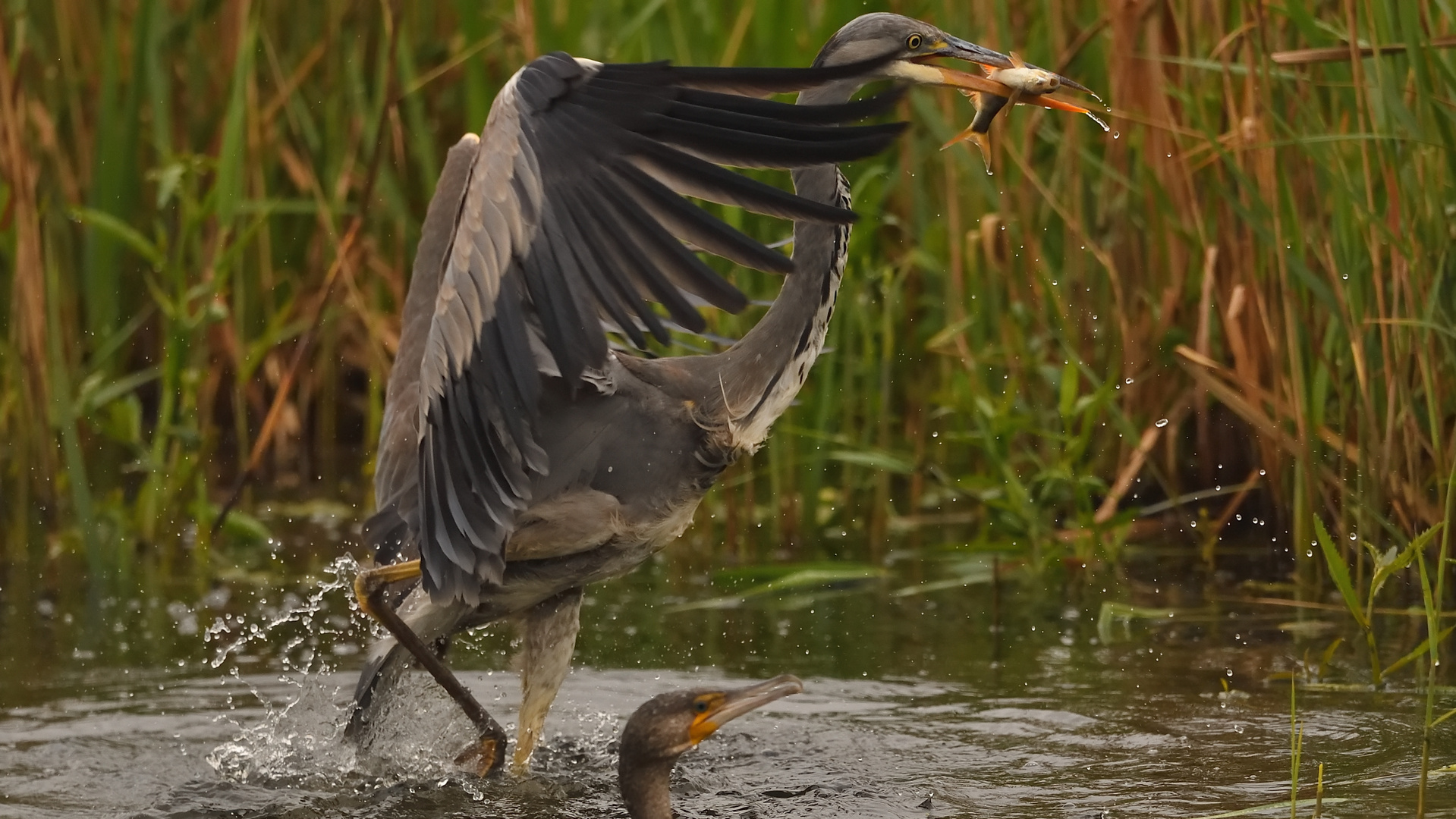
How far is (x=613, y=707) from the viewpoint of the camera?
4922 millimetres

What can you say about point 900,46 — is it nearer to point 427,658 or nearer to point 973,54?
point 973,54

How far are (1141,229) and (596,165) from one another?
2.94 metres

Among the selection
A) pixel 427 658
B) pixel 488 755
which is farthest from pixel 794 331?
pixel 488 755

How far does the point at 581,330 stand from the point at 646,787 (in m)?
0.94

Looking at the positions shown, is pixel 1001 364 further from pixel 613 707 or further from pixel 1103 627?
pixel 613 707

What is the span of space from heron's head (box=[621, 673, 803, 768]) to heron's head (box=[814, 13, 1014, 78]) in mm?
1468

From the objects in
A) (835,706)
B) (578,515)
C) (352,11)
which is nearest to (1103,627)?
(835,706)

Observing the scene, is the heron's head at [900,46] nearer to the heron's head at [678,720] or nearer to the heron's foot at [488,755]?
the heron's head at [678,720]

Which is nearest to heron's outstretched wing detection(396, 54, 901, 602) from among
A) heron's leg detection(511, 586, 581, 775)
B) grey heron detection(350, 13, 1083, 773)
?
grey heron detection(350, 13, 1083, 773)

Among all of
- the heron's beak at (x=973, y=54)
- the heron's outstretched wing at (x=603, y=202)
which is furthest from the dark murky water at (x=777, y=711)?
the heron's beak at (x=973, y=54)

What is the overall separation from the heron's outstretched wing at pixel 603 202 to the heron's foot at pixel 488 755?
3.17ft

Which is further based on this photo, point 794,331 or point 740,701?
point 794,331

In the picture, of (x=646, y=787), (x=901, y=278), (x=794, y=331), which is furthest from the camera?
(x=901, y=278)

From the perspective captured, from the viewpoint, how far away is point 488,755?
15.1 feet
